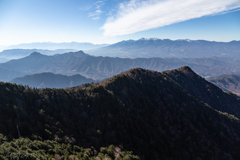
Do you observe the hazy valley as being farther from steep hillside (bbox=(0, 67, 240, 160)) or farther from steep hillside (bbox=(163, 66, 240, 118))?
A: steep hillside (bbox=(163, 66, 240, 118))

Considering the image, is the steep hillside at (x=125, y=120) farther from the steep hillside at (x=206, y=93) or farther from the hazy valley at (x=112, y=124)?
the steep hillside at (x=206, y=93)

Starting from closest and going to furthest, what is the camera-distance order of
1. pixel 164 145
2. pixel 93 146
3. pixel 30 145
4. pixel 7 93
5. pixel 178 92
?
pixel 30 145, pixel 93 146, pixel 7 93, pixel 164 145, pixel 178 92

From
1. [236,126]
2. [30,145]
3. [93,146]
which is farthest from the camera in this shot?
[236,126]

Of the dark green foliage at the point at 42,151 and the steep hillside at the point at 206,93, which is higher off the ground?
the dark green foliage at the point at 42,151

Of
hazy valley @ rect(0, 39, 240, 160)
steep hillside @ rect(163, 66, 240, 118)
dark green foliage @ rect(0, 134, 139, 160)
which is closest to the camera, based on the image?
dark green foliage @ rect(0, 134, 139, 160)

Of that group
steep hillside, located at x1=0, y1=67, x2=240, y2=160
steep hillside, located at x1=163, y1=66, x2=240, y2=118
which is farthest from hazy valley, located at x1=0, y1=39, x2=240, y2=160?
steep hillside, located at x1=163, y1=66, x2=240, y2=118

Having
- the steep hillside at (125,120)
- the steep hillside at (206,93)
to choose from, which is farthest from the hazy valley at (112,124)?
the steep hillside at (206,93)

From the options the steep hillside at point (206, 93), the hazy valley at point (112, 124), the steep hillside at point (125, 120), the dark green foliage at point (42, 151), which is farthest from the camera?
the steep hillside at point (206, 93)

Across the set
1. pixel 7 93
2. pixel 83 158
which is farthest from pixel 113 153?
pixel 7 93

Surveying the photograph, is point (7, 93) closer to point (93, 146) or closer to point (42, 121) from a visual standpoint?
point (42, 121)
